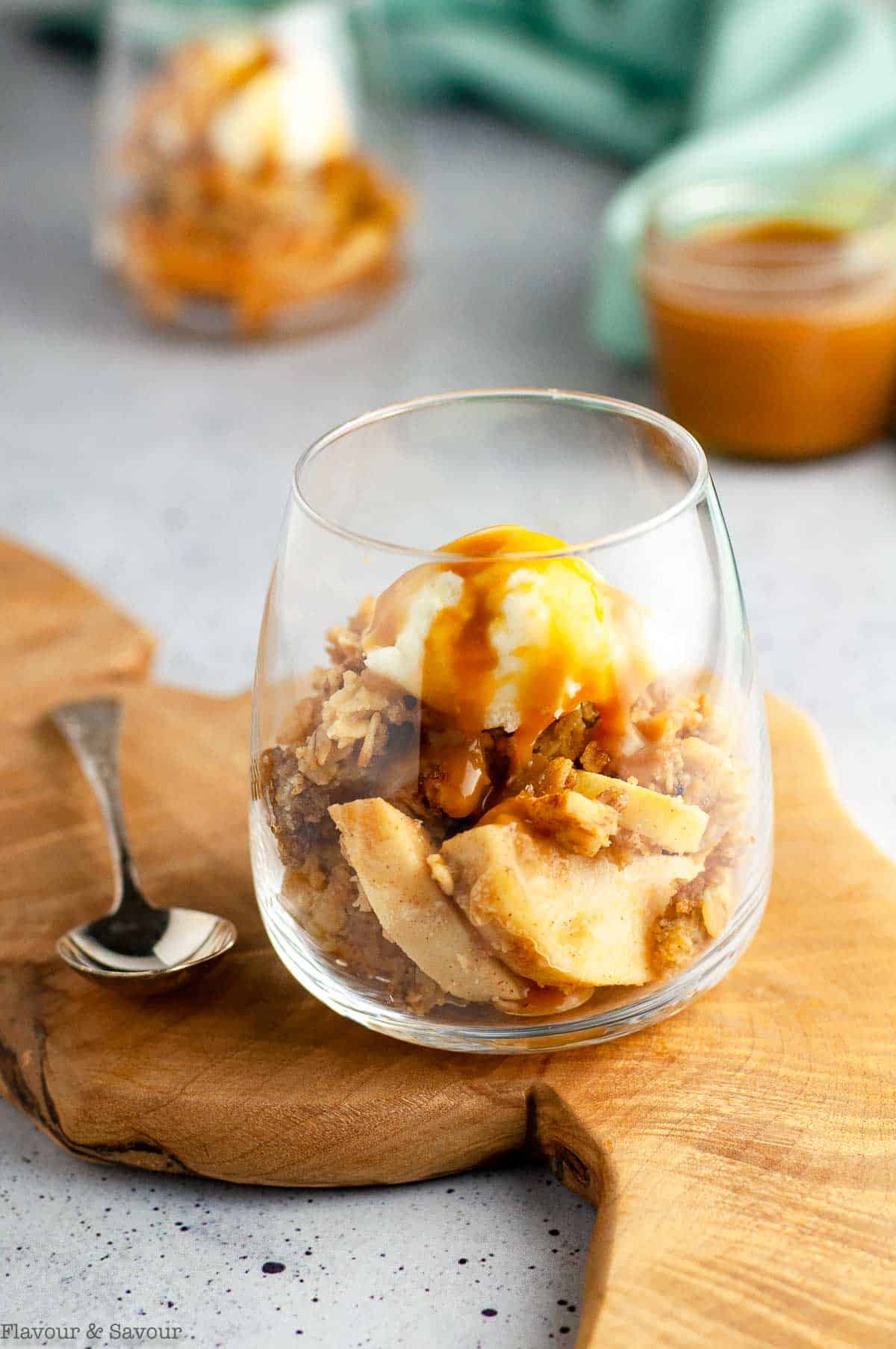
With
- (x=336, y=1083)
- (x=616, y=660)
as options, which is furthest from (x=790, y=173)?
(x=336, y=1083)

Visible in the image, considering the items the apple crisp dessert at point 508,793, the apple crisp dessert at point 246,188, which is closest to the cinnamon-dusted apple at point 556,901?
the apple crisp dessert at point 508,793

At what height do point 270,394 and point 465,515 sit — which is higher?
point 465,515

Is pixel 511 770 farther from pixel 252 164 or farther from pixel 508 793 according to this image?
pixel 252 164

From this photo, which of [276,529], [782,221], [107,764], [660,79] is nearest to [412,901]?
[107,764]

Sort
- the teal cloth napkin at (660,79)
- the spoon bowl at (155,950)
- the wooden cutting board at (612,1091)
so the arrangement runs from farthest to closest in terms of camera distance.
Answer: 1. the teal cloth napkin at (660,79)
2. the spoon bowl at (155,950)
3. the wooden cutting board at (612,1091)

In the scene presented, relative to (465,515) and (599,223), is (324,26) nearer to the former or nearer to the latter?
(599,223)

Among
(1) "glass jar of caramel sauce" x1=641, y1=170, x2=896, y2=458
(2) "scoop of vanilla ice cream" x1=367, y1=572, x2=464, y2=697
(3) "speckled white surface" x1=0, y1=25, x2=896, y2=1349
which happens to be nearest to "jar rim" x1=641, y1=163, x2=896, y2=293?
(1) "glass jar of caramel sauce" x1=641, y1=170, x2=896, y2=458

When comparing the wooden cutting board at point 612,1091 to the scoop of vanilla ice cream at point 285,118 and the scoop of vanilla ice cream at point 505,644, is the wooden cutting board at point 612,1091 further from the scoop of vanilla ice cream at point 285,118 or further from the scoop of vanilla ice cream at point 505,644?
the scoop of vanilla ice cream at point 285,118
